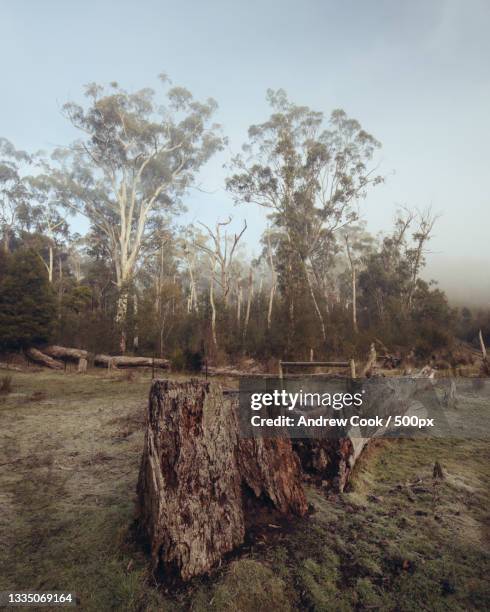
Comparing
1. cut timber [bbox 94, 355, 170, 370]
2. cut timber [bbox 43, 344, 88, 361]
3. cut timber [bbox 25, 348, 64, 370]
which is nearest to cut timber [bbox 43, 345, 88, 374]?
cut timber [bbox 43, 344, 88, 361]

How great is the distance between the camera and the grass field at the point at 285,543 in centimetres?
179

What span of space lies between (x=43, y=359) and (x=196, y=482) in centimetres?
1168

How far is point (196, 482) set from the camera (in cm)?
220

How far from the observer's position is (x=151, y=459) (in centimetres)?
217

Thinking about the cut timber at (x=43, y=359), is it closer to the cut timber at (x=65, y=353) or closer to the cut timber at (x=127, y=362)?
the cut timber at (x=65, y=353)

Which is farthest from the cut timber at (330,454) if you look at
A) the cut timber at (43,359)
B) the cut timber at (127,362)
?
the cut timber at (43,359)

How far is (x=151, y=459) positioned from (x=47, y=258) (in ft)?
105

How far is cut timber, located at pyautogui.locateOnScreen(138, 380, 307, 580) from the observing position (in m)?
1.99

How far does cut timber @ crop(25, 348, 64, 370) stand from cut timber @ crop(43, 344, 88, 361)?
33 cm

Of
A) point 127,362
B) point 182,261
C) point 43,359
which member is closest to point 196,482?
point 127,362

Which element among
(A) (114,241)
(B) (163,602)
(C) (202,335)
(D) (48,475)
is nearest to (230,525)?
(B) (163,602)

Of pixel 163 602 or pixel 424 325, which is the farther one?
pixel 424 325

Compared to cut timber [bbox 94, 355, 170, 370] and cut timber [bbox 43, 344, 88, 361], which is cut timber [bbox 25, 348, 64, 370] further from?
cut timber [bbox 94, 355, 170, 370]

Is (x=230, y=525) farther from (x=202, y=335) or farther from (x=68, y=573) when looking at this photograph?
(x=202, y=335)
